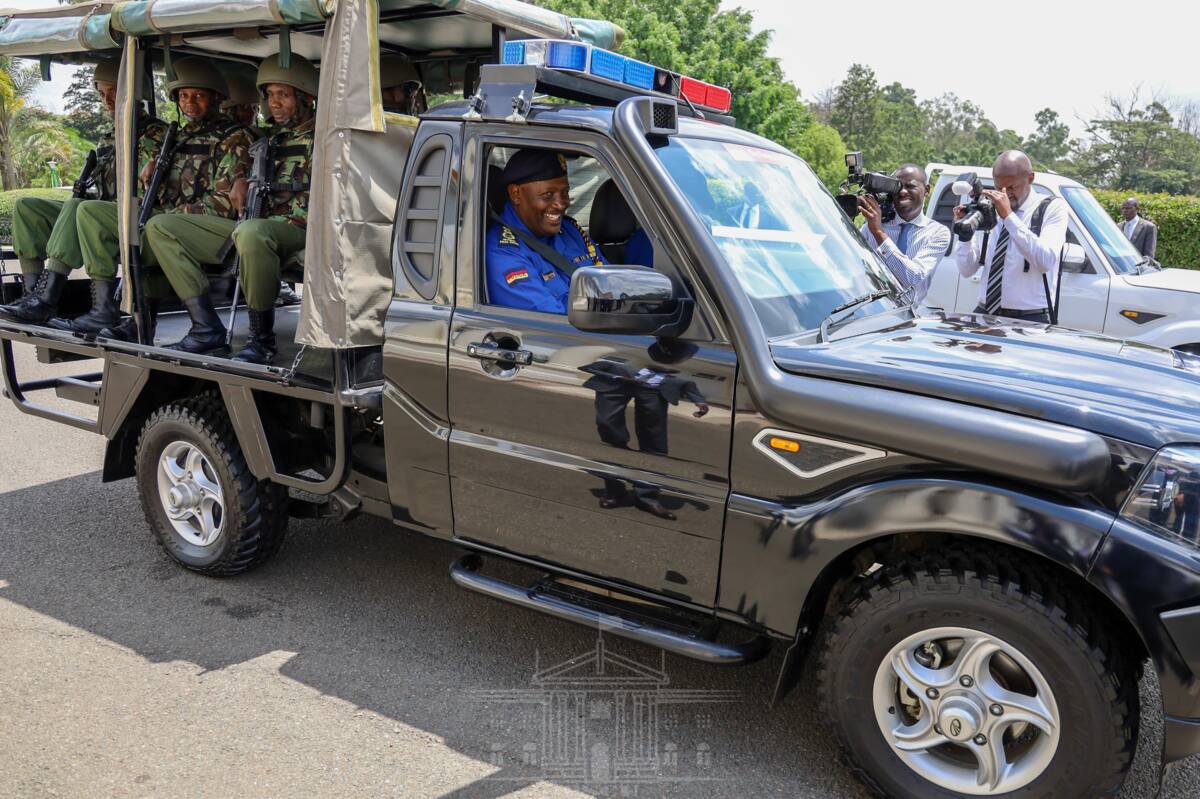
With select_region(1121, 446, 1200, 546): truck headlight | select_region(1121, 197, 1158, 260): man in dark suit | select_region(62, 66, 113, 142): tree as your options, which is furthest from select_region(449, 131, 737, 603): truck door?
select_region(62, 66, 113, 142): tree

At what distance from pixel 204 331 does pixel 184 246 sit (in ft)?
1.47

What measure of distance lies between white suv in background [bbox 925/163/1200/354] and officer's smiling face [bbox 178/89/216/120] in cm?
488

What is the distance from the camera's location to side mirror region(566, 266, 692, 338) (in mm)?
2826

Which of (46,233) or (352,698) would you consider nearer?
(352,698)

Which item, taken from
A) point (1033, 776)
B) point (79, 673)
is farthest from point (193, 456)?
point (1033, 776)

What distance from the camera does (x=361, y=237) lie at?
3.77 m

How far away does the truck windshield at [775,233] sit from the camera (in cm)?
310

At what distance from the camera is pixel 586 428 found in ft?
10.5

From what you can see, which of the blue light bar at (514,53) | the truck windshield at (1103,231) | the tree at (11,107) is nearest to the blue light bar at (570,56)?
the blue light bar at (514,53)

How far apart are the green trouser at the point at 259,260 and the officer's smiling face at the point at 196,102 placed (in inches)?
59.7

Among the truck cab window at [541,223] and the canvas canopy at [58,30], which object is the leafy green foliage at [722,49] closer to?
the canvas canopy at [58,30]

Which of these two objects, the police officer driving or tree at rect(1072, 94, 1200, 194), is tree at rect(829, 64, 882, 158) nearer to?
tree at rect(1072, 94, 1200, 194)

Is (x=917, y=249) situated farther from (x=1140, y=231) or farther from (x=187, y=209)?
(x=1140, y=231)

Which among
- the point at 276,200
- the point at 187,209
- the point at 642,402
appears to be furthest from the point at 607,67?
the point at 187,209
